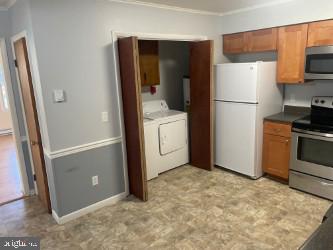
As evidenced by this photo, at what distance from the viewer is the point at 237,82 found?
353 cm

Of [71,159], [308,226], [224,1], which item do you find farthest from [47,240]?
[224,1]

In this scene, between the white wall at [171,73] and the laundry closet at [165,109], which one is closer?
the laundry closet at [165,109]

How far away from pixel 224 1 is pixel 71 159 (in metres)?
2.67

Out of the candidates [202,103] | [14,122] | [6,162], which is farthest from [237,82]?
[6,162]

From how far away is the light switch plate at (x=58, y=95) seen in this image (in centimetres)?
258

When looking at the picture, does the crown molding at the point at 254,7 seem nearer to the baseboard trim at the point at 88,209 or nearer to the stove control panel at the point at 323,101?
the stove control panel at the point at 323,101

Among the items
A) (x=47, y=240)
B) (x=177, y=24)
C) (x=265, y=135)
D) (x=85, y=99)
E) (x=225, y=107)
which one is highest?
(x=177, y=24)

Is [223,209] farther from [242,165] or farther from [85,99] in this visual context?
[85,99]

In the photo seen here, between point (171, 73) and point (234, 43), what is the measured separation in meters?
1.24

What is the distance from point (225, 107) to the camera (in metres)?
3.78

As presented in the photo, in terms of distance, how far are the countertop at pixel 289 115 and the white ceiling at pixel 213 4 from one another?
58.5 inches

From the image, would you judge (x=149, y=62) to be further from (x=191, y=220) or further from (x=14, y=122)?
(x=191, y=220)

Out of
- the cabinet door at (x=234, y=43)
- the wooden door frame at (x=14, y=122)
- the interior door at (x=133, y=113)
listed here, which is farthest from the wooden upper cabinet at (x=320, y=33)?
the wooden door frame at (x=14, y=122)

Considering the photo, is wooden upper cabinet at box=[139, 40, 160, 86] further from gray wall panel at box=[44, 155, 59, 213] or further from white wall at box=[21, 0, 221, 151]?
gray wall panel at box=[44, 155, 59, 213]
